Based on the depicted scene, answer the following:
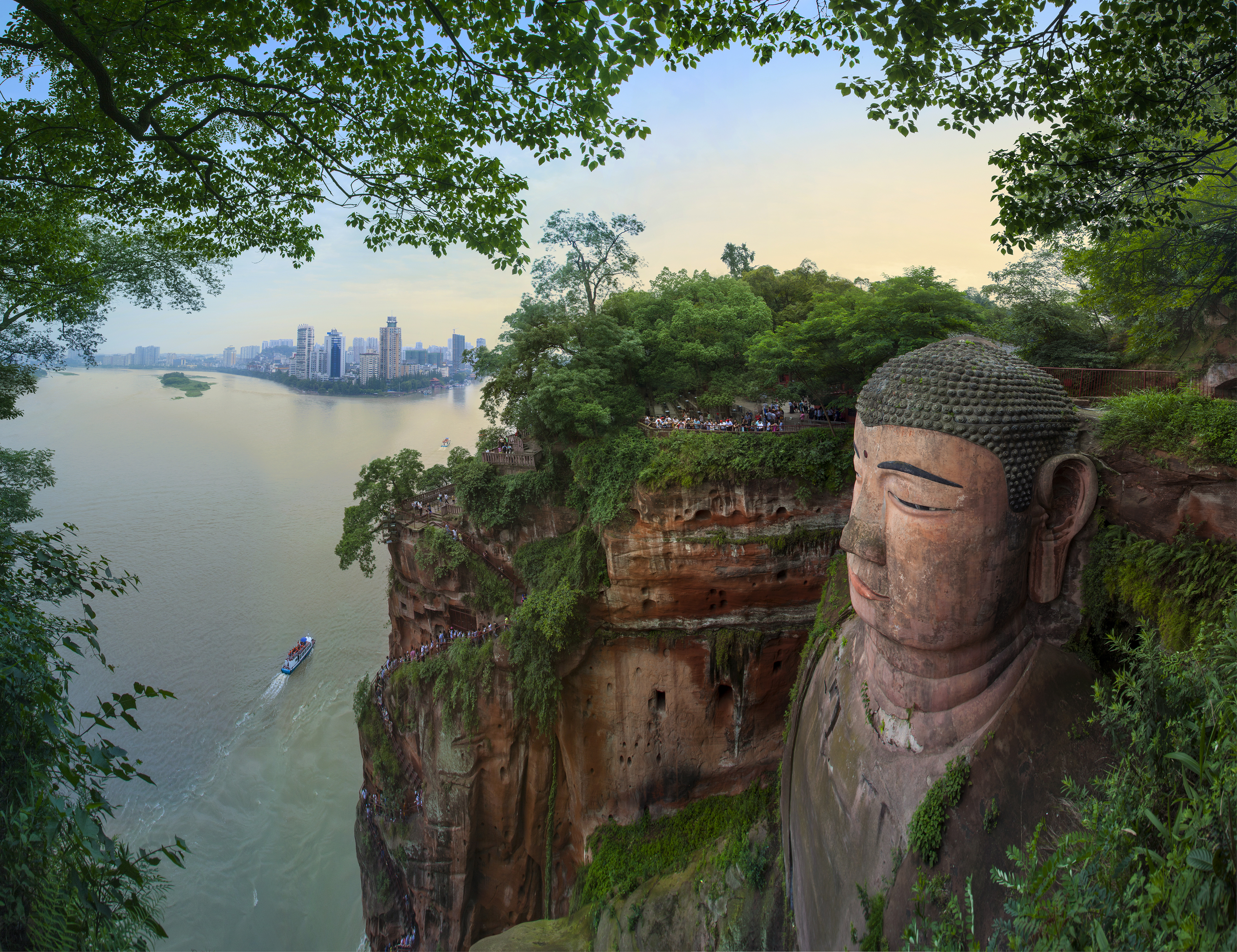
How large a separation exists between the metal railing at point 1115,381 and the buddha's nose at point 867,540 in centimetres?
591

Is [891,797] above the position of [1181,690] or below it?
below

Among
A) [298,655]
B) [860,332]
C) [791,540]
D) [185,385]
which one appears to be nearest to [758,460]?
[791,540]

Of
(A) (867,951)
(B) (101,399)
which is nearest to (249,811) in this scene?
(A) (867,951)

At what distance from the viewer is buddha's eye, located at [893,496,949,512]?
5.36 metres

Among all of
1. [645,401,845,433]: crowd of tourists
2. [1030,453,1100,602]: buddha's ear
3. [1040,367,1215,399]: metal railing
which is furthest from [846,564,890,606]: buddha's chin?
[645,401,845,433]: crowd of tourists

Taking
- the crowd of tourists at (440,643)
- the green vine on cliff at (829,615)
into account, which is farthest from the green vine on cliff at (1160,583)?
the crowd of tourists at (440,643)

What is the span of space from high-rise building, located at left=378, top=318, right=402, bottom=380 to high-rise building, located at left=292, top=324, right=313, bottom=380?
5222 millimetres

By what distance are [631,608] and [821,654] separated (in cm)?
557

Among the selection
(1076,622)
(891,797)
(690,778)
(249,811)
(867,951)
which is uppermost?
(1076,622)

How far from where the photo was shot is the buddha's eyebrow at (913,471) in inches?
211

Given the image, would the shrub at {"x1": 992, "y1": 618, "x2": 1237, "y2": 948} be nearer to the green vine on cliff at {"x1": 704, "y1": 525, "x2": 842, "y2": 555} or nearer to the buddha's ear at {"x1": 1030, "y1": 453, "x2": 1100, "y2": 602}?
the buddha's ear at {"x1": 1030, "y1": 453, "x2": 1100, "y2": 602}

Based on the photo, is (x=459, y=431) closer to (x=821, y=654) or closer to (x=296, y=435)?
(x=296, y=435)

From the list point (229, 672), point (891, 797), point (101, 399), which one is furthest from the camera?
point (101, 399)

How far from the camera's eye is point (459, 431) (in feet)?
164
